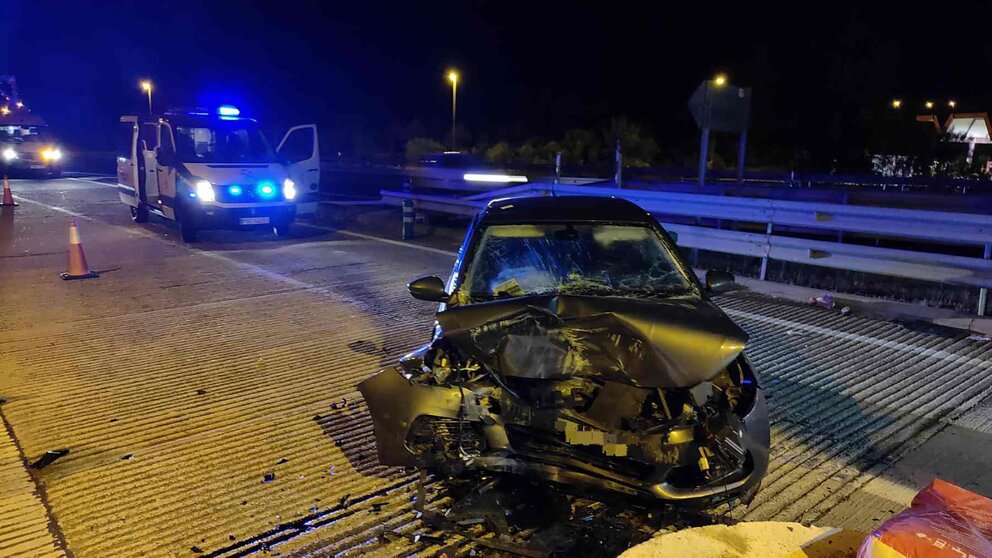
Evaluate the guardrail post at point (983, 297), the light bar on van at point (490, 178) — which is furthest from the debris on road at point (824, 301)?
the light bar on van at point (490, 178)

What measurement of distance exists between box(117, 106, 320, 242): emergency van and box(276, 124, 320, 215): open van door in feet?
0.07

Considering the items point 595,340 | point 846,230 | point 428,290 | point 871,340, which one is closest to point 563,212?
point 428,290

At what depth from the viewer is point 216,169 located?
1292 centimetres

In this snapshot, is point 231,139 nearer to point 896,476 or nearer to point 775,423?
point 775,423

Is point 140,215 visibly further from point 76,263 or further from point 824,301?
point 824,301

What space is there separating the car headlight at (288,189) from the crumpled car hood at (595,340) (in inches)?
434

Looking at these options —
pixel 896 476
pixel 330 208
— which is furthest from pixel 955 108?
pixel 896 476

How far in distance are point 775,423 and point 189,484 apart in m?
4.05

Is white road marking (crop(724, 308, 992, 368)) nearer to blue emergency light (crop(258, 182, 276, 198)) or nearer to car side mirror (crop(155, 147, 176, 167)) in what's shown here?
blue emergency light (crop(258, 182, 276, 198))

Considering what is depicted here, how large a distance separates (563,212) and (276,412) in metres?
2.66

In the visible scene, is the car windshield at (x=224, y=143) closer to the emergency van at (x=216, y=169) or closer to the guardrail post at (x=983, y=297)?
the emergency van at (x=216, y=169)

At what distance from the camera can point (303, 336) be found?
23.7 ft

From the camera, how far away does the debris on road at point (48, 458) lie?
4.31m

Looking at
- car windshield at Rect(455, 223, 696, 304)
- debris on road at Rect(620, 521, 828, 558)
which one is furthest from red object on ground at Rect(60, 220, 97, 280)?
debris on road at Rect(620, 521, 828, 558)
